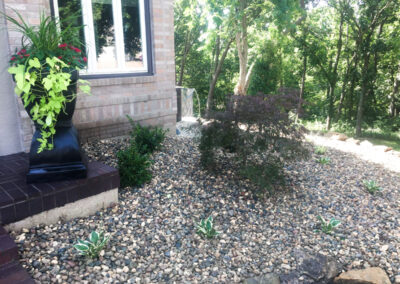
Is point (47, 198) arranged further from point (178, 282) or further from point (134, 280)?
point (178, 282)

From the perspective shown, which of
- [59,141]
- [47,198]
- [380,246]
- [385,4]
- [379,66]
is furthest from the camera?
[379,66]

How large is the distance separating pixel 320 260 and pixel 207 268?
1.07 meters

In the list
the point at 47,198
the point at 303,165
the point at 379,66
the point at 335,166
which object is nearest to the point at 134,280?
the point at 47,198

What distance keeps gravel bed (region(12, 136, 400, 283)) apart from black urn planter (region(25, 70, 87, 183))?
426mm

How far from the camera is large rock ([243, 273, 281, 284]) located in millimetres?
2370

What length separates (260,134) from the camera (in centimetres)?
315

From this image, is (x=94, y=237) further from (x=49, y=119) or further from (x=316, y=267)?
(x=316, y=267)

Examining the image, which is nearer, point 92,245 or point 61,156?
point 92,245

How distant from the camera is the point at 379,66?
10648 millimetres

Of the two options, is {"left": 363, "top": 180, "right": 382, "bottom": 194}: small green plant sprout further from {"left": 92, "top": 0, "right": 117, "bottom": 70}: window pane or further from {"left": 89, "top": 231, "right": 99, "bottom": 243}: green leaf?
{"left": 92, "top": 0, "right": 117, "bottom": 70}: window pane

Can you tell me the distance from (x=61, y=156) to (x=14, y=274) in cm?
103

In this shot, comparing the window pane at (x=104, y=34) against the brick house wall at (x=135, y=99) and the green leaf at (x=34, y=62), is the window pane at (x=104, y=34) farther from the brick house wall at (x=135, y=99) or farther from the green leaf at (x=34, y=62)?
the green leaf at (x=34, y=62)

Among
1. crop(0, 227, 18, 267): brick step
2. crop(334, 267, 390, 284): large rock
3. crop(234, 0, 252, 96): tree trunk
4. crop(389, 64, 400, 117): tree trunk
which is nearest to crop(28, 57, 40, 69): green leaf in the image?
crop(0, 227, 18, 267): brick step

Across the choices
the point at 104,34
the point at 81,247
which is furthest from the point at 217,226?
the point at 104,34
